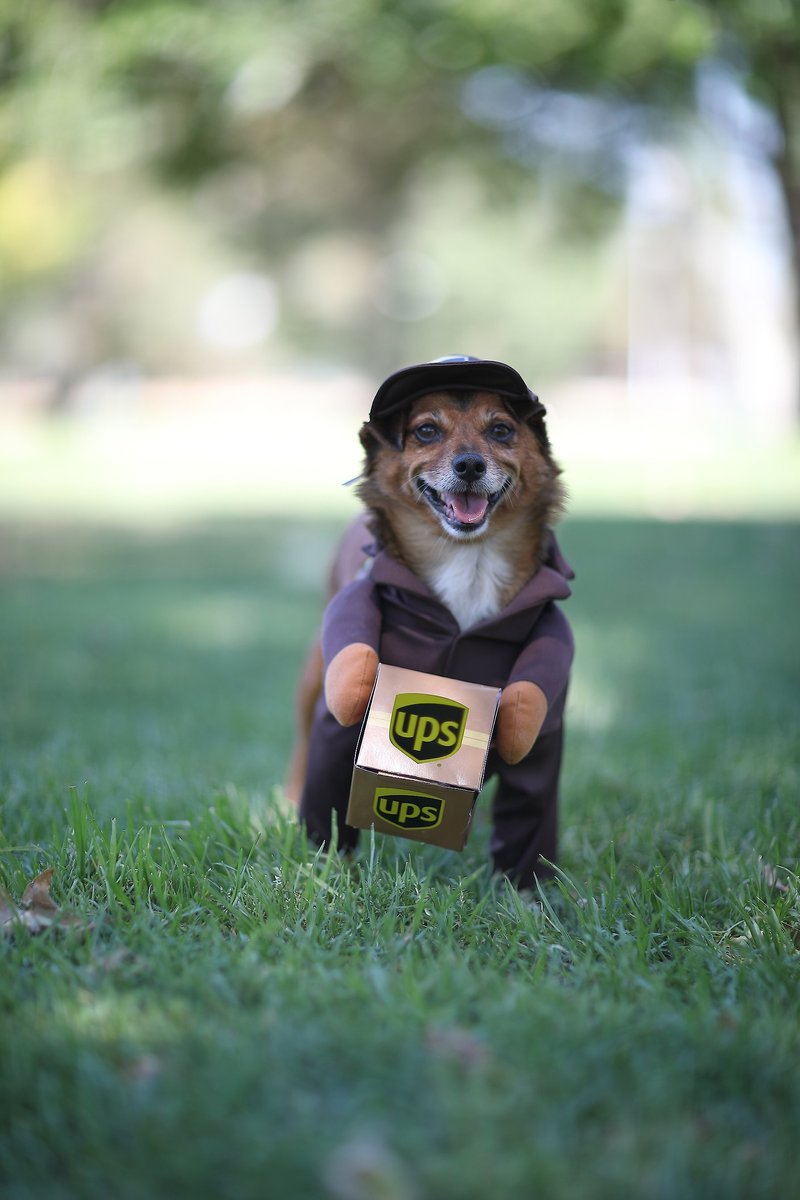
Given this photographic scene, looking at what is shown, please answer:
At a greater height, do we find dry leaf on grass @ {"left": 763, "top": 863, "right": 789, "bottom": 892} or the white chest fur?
the white chest fur

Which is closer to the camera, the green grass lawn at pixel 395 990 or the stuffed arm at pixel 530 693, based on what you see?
the green grass lawn at pixel 395 990

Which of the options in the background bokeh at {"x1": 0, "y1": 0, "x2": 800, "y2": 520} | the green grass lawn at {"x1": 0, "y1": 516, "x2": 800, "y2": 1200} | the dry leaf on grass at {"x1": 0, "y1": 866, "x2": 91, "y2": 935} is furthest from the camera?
the background bokeh at {"x1": 0, "y1": 0, "x2": 800, "y2": 520}

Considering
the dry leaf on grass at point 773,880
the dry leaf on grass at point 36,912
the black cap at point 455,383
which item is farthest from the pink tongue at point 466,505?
the dry leaf on grass at point 36,912

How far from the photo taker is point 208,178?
37.9 ft

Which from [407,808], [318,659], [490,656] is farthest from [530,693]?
[318,659]

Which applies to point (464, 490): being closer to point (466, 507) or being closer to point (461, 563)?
point (466, 507)

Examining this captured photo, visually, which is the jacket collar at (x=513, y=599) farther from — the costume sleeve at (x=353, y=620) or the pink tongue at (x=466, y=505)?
the pink tongue at (x=466, y=505)

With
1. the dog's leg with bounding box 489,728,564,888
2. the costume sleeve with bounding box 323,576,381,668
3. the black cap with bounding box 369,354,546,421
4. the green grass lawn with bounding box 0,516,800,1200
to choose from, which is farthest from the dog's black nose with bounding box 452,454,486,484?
the green grass lawn with bounding box 0,516,800,1200

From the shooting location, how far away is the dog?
9.15ft

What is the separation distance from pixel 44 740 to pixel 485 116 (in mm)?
8515

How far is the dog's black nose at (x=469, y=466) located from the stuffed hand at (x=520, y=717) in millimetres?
527

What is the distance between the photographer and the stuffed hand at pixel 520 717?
266 centimetres

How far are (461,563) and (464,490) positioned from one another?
0.22 meters

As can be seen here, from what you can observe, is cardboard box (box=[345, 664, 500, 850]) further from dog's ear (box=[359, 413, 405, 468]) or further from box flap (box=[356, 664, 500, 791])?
dog's ear (box=[359, 413, 405, 468])
